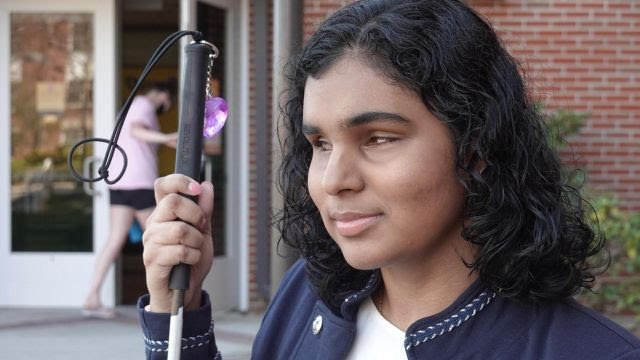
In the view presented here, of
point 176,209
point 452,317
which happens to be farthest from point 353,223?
point 176,209

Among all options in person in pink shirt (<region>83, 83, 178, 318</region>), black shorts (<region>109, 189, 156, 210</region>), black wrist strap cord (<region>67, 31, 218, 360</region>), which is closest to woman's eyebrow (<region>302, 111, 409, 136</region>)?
black wrist strap cord (<region>67, 31, 218, 360</region>)

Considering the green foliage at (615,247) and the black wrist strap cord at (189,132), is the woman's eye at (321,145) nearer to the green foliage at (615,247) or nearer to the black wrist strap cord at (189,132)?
the black wrist strap cord at (189,132)

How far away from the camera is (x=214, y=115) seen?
1825 millimetres

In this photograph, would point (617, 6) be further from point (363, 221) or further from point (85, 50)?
point (363, 221)

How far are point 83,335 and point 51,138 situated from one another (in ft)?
6.36

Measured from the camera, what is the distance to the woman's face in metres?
1.52

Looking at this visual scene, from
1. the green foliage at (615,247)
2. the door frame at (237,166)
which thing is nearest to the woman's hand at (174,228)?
the green foliage at (615,247)

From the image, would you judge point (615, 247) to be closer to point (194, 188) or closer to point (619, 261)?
point (619, 261)

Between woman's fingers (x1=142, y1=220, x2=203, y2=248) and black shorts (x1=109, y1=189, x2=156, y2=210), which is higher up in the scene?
woman's fingers (x1=142, y1=220, x2=203, y2=248)

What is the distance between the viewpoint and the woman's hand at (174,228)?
172 centimetres

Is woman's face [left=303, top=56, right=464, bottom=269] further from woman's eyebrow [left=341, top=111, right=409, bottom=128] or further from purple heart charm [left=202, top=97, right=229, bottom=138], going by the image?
purple heart charm [left=202, top=97, right=229, bottom=138]

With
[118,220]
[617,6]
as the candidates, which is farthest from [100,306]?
[617,6]

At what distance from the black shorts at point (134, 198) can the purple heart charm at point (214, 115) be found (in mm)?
5606

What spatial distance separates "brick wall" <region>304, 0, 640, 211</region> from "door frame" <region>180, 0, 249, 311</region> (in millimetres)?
665
